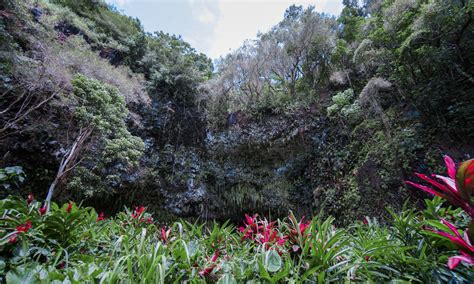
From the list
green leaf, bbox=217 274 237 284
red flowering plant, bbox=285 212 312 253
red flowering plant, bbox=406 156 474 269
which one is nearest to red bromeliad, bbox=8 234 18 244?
green leaf, bbox=217 274 237 284

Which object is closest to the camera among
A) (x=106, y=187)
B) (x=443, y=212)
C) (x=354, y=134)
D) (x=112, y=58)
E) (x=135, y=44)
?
(x=443, y=212)

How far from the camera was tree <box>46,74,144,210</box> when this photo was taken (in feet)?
11.3

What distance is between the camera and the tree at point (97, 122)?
3432 millimetres

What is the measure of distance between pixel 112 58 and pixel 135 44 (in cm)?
99

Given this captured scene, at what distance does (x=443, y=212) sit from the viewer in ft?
3.32

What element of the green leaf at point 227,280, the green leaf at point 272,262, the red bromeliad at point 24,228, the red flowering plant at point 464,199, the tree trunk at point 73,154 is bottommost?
the green leaf at point 227,280

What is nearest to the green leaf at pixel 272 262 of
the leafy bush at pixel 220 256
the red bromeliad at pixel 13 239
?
the leafy bush at pixel 220 256

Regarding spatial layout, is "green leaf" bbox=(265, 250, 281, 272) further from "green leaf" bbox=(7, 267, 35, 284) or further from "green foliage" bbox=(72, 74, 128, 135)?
"green foliage" bbox=(72, 74, 128, 135)

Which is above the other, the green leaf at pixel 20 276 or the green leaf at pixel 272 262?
the green leaf at pixel 272 262

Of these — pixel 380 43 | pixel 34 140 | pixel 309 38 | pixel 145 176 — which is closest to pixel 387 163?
pixel 380 43

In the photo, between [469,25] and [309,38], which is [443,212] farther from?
[309,38]

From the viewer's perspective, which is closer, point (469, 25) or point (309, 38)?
point (469, 25)

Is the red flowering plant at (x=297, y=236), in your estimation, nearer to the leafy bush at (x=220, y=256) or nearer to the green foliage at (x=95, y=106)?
the leafy bush at (x=220, y=256)

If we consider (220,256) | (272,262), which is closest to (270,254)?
(272,262)
